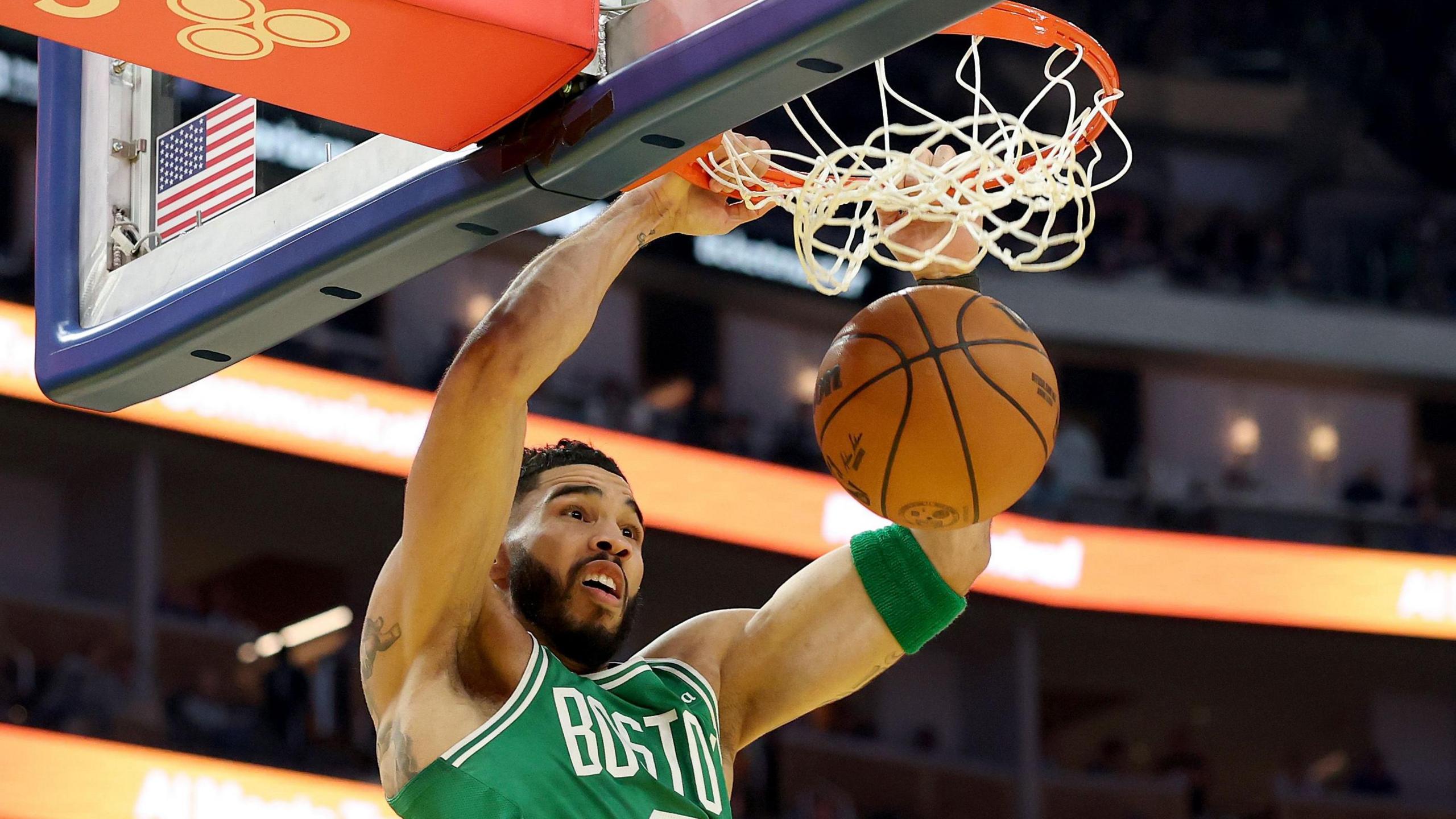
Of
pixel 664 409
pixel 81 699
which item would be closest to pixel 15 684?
pixel 81 699

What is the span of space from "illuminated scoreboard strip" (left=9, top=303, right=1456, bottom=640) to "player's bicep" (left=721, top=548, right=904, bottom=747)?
22.7 feet

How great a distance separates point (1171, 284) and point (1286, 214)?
7.88 feet

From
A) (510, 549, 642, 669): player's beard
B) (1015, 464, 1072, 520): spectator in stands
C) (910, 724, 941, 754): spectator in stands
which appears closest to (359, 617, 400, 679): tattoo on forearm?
(510, 549, 642, 669): player's beard

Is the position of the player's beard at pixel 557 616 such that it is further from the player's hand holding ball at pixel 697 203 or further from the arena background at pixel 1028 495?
the arena background at pixel 1028 495

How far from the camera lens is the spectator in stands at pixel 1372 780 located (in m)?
14.2

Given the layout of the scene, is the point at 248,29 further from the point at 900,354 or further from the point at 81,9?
the point at 900,354

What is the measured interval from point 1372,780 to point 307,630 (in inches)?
316

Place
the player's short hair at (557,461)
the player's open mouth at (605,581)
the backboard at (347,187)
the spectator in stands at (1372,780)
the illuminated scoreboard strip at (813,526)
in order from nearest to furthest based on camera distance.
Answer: the backboard at (347,187) < the player's open mouth at (605,581) < the player's short hair at (557,461) < the illuminated scoreboard strip at (813,526) < the spectator in stands at (1372,780)

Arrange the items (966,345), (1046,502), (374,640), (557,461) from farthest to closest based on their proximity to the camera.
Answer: (1046,502)
(557,461)
(966,345)
(374,640)

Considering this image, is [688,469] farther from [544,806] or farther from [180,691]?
[544,806]

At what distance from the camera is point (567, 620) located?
2.82 meters

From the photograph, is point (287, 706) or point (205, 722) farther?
point (287, 706)

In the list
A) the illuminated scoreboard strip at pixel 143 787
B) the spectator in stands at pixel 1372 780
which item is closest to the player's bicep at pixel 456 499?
the illuminated scoreboard strip at pixel 143 787

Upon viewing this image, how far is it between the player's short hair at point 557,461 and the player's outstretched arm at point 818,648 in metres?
0.37
